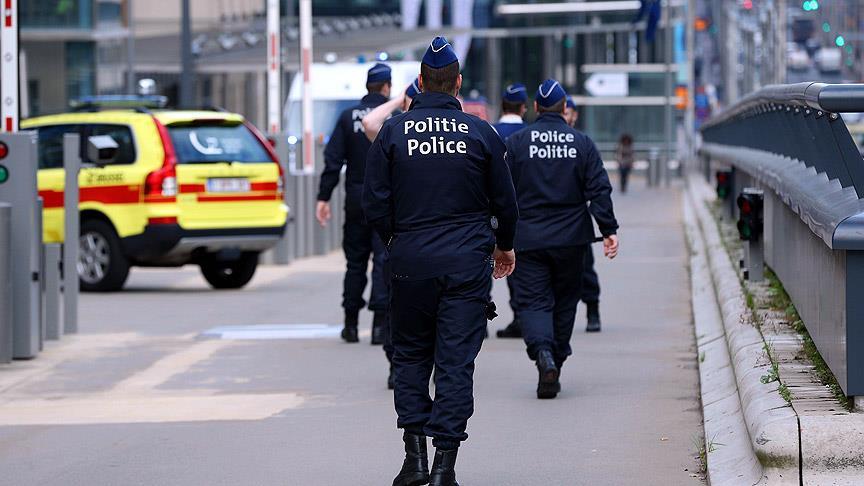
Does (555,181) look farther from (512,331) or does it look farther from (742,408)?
(512,331)

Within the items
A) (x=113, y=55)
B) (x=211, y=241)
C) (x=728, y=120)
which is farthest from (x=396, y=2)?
(x=211, y=241)

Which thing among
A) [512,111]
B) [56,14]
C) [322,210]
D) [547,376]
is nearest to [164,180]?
[322,210]

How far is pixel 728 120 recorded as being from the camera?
23.2m

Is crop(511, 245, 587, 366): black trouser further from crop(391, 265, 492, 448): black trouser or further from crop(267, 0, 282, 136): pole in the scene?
crop(267, 0, 282, 136): pole

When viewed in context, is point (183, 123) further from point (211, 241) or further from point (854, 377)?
point (854, 377)

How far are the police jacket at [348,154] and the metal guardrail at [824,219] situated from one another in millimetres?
2709

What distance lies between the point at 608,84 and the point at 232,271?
51000 mm

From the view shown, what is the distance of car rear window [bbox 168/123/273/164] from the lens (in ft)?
58.0

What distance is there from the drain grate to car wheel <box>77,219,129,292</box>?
3443 millimetres

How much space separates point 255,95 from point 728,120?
117 feet

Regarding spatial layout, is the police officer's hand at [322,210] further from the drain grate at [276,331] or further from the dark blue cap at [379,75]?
the drain grate at [276,331]

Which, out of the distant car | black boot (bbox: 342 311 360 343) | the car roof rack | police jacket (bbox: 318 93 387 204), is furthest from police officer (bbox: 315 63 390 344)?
the distant car

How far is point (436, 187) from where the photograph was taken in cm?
719

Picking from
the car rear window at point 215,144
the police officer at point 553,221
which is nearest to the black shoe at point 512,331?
the police officer at point 553,221
